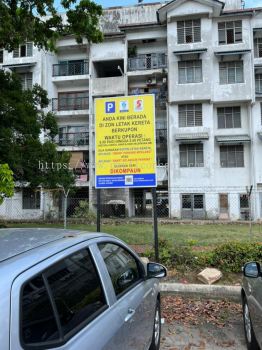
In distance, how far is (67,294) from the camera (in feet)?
7.40

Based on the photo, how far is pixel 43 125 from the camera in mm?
18875

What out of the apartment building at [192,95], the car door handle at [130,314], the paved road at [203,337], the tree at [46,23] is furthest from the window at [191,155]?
the car door handle at [130,314]

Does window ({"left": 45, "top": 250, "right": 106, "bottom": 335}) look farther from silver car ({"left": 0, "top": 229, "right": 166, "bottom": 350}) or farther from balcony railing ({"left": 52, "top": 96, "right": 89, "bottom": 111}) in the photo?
balcony railing ({"left": 52, "top": 96, "right": 89, "bottom": 111})

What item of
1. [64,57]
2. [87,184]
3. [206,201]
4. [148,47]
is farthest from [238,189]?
[64,57]

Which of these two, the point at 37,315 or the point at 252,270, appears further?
the point at 252,270

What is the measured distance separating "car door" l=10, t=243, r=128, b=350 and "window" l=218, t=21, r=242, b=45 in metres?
29.7

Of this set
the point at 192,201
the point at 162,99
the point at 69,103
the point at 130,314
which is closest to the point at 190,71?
the point at 162,99

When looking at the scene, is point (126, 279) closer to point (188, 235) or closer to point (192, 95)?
point (188, 235)

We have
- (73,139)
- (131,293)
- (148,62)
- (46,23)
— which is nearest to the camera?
(131,293)

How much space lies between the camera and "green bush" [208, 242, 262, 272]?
747cm

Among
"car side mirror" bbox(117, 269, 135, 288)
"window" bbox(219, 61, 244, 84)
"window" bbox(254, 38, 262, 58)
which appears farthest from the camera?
"window" bbox(254, 38, 262, 58)

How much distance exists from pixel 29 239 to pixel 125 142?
6.05m

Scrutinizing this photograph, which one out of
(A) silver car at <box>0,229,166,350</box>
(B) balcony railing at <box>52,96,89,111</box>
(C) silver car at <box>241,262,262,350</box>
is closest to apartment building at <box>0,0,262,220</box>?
(B) balcony railing at <box>52,96,89,111</box>

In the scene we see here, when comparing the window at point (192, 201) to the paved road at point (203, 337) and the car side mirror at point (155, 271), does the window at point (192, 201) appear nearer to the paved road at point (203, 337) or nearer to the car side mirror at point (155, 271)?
the paved road at point (203, 337)
